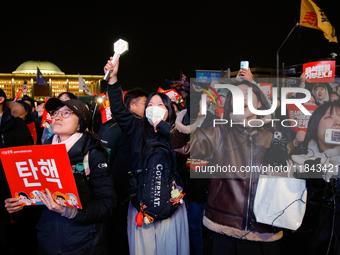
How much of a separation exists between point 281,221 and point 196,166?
62.9 inches

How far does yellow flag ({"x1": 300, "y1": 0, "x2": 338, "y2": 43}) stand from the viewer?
12023 millimetres

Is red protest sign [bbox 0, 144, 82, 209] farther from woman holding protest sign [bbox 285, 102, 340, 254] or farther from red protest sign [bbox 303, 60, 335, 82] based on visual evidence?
red protest sign [bbox 303, 60, 335, 82]

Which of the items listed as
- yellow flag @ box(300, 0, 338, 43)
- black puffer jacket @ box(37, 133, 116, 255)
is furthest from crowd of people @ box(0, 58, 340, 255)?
yellow flag @ box(300, 0, 338, 43)

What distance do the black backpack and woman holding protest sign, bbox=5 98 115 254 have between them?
39 cm

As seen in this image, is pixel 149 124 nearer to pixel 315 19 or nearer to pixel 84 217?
pixel 84 217

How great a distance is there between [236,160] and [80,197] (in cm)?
124

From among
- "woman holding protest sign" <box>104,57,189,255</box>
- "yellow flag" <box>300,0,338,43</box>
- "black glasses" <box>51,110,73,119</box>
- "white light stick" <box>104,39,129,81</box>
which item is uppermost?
"yellow flag" <box>300,0,338,43</box>

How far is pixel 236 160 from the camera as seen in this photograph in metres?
2.10

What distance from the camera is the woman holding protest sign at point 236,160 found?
201 cm

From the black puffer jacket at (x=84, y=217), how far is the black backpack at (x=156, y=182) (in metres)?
0.39

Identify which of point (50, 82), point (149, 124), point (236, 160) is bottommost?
point (236, 160)

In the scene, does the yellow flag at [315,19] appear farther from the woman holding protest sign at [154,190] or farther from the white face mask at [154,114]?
the woman holding protest sign at [154,190]

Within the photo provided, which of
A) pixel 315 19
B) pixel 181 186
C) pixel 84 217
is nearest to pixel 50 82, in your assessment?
pixel 315 19

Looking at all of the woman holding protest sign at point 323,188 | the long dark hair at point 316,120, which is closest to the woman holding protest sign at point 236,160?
the woman holding protest sign at point 323,188
